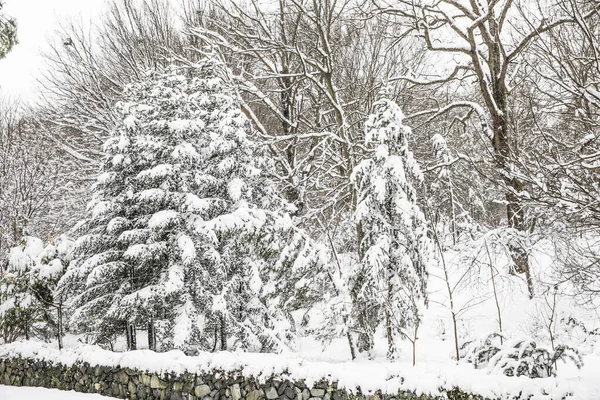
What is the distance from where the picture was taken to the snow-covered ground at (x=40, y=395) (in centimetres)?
813

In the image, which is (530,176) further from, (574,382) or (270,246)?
(270,246)

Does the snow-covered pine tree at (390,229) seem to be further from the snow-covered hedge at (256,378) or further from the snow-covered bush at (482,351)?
the snow-covered hedge at (256,378)

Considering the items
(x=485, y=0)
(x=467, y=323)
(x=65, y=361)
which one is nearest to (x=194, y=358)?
(x=65, y=361)

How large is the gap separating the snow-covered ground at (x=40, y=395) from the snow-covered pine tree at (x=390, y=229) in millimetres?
5801

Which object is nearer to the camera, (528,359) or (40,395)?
(528,359)

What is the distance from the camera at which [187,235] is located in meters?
11.2

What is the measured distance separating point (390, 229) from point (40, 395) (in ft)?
25.9

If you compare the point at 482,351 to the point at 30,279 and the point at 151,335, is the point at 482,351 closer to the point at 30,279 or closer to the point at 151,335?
the point at 151,335

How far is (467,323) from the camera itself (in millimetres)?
11719

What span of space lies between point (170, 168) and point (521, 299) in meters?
10.5

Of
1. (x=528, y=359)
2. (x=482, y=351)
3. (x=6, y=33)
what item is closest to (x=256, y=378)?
(x=482, y=351)

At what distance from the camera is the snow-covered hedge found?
4.90m

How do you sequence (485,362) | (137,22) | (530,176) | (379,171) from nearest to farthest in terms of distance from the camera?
(530,176)
(485,362)
(379,171)
(137,22)

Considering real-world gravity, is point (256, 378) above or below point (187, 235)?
below
